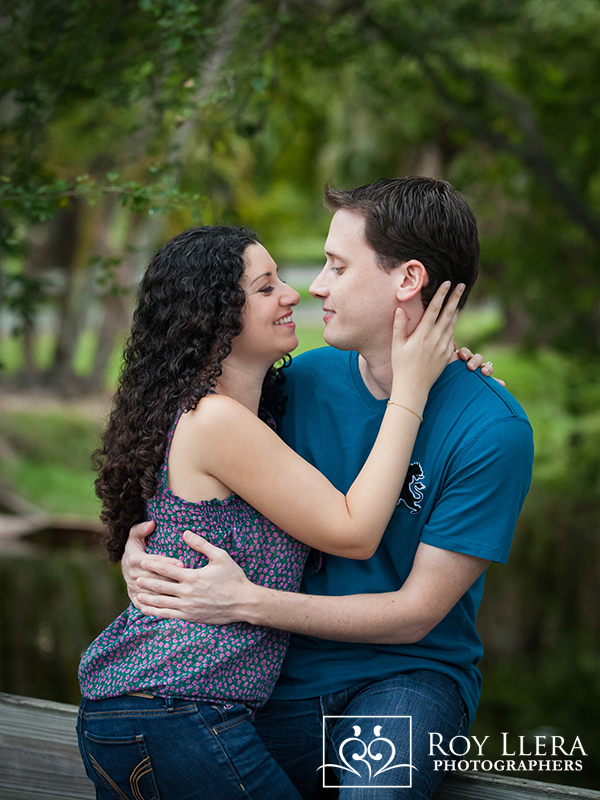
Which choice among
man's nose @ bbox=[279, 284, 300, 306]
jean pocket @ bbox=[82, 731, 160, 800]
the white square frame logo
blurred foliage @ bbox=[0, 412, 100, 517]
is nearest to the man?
the white square frame logo

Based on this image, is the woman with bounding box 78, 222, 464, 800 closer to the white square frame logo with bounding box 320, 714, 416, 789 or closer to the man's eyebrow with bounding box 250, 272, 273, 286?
the man's eyebrow with bounding box 250, 272, 273, 286

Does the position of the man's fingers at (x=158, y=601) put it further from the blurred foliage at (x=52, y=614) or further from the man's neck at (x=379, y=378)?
the blurred foliage at (x=52, y=614)

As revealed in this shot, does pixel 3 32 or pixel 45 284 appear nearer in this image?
pixel 3 32

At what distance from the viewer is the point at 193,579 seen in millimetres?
1713

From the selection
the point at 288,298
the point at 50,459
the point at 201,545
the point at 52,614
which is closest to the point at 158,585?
the point at 201,545

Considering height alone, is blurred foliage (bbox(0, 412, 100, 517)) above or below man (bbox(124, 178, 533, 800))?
below

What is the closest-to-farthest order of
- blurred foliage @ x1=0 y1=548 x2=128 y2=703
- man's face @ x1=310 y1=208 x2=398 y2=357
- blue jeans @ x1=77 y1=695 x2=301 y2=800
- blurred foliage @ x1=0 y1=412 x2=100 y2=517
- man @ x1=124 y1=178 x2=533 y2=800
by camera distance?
blue jeans @ x1=77 y1=695 x2=301 y2=800 → man @ x1=124 y1=178 x2=533 y2=800 → man's face @ x1=310 y1=208 x2=398 y2=357 → blurred foliage @ x1=0 y1=548 x2=128 y2=703 → blurred foliage @ x1=0 y1=412 x2=100 y2=517

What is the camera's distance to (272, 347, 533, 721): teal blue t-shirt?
1775 millimetres

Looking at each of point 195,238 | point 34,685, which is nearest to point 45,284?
point 195,238

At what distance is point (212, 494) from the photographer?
5.76ft

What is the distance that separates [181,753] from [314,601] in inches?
15.7

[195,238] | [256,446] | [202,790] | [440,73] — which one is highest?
[440,73]

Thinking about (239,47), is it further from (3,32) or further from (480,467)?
(480,467)

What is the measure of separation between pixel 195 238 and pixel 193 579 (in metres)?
0.76
